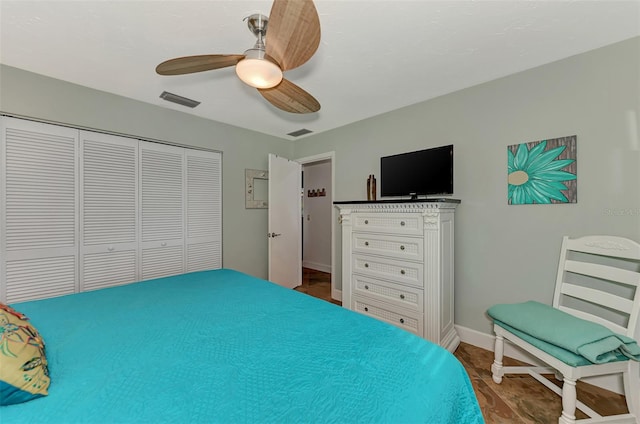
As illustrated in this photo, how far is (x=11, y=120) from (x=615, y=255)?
4734 mm

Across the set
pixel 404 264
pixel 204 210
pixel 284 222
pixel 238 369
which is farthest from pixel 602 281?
pixel 204 210

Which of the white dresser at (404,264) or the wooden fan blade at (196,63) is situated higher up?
the wooden fan blade at (196,63)

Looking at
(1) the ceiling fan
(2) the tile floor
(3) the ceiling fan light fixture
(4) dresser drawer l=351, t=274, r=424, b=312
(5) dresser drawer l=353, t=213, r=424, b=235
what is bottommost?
(2) the tile floor

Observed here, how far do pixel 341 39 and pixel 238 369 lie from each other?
200 centimetres

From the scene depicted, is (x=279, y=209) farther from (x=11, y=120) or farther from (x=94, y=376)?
(x=94, y=376)

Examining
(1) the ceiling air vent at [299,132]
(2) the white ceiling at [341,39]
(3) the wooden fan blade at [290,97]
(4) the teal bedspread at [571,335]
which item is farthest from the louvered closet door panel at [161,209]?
(4) the teal bedspread at [571,335]

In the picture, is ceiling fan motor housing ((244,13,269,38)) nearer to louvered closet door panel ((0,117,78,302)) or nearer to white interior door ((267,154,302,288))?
white interior door ((267,154,302,288))

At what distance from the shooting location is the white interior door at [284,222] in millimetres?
3621

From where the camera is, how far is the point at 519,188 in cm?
216

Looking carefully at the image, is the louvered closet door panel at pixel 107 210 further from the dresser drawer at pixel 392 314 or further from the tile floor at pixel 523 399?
the tile floor at pixel 523 399

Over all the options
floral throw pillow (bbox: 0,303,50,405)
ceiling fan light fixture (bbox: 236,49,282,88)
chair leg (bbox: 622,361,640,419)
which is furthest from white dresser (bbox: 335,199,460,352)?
floral throw pillow (bbox: 0,303,50,405)

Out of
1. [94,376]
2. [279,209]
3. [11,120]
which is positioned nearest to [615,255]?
[94,376]

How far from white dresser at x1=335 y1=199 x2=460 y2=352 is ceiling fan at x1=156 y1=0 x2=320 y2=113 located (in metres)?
1.40

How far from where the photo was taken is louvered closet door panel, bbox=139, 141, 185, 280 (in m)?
2.82
